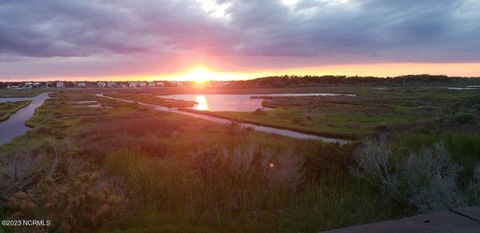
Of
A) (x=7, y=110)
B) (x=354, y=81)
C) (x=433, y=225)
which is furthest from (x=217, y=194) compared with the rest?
(x=354, y=81)

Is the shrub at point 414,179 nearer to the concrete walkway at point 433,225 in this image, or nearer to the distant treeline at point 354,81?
the concrete walkway at point 433,225

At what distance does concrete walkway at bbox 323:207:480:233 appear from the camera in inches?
143

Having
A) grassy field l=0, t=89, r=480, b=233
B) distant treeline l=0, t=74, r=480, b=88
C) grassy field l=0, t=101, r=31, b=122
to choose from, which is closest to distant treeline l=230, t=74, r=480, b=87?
distant treeline l=0, t=74, r=480, b=88

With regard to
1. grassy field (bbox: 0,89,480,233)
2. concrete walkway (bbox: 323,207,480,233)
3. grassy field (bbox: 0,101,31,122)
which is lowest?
grassy field (bbox: 0,101,31,122)

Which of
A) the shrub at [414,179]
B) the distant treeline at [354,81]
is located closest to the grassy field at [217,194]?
the shrub at [414,179]

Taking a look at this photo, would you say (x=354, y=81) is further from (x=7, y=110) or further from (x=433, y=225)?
(x=433, y=225)

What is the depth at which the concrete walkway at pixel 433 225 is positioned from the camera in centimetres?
362

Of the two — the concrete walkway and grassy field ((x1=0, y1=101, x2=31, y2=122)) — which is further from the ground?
the concrete walkway

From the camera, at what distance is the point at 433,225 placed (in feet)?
12.3

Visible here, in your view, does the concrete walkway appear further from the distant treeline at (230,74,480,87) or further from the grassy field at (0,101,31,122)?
the distant treeline at (230,74,480,87)

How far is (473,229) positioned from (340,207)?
14.3 ft

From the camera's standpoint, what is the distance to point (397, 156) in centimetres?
1020

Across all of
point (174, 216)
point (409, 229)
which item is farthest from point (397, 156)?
point (409, 229)

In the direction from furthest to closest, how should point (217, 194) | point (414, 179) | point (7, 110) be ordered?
point (7, 110) → point (217, 194) → point (414, 179)
